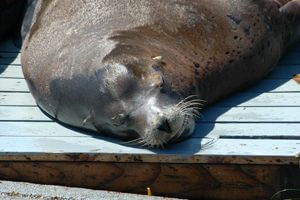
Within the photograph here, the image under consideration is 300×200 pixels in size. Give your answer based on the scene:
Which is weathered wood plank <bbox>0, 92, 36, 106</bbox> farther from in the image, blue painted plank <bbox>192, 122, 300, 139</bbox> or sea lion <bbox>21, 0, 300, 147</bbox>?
blue painted plank <bbox>192, 122, 300, 139</bbox>

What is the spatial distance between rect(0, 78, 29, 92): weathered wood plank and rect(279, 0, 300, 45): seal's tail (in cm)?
221

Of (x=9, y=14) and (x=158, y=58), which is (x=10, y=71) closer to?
(x=9, y=14)

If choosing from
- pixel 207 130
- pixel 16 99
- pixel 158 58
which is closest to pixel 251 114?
pixel 207 130

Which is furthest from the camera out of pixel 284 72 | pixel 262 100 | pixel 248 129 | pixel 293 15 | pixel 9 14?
pixel 9 14

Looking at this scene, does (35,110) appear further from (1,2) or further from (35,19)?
(1,2)

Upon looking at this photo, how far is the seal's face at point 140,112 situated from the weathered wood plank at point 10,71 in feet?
5.43

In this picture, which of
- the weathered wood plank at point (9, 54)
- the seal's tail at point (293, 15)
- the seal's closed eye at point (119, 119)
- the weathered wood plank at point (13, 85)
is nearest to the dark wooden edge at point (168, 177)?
the seal's closed eye at point (119, 119)

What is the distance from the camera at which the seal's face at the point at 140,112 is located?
3.08m

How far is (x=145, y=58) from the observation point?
11.4 feet

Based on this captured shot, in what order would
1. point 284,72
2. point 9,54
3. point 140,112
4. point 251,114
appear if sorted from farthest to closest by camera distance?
1. point 9,54
2. point 284,72
3. point 251,114
4. point 140,112

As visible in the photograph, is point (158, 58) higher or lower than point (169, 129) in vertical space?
higher

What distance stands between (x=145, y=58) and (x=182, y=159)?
2.45 ft

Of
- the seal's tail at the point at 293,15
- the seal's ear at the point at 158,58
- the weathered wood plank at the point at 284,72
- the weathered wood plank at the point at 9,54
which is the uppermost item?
the seal's tail at the point at 293,15

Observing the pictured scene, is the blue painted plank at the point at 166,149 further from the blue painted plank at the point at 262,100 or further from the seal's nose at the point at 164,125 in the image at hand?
the blue painted plank at the point at 262,100
